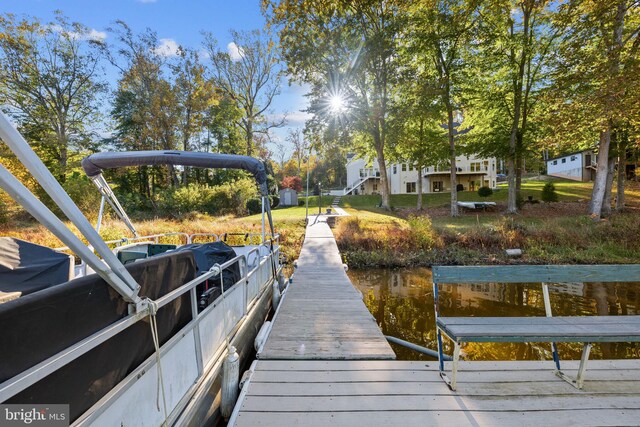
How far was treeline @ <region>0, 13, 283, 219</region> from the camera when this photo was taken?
22062mm

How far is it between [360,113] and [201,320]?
20.5m

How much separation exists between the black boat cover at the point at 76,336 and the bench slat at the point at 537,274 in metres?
2.96

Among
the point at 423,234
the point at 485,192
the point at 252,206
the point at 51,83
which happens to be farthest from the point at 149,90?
the point at 485,192

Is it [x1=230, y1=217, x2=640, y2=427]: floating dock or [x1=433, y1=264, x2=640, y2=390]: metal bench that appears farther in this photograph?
[x1=433, y1=264, x2=640, y2=390]: metal bench

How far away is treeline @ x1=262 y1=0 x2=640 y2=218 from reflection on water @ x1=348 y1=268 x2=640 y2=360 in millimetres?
9473

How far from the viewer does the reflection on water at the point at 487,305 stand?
493cm

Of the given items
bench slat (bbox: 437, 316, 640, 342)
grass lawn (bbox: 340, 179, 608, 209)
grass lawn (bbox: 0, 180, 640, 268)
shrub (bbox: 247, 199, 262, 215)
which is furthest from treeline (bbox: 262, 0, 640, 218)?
bench slat (bbox: 437, 316, 640, 342)

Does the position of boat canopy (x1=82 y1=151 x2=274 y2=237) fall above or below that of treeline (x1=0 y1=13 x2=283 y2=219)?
below

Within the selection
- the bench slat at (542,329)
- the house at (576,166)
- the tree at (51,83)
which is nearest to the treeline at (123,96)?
the tree at (51,83)

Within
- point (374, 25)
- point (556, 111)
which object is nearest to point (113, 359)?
point (556, 111)

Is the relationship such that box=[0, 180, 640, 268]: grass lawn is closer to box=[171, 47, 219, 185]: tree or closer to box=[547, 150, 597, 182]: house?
box=[171, 47, 219, 185]: tree

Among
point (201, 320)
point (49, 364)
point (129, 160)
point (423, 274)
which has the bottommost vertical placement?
point (423, 274)

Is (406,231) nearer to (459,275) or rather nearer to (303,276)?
(303,276)

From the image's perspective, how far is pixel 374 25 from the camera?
20.0 meters
